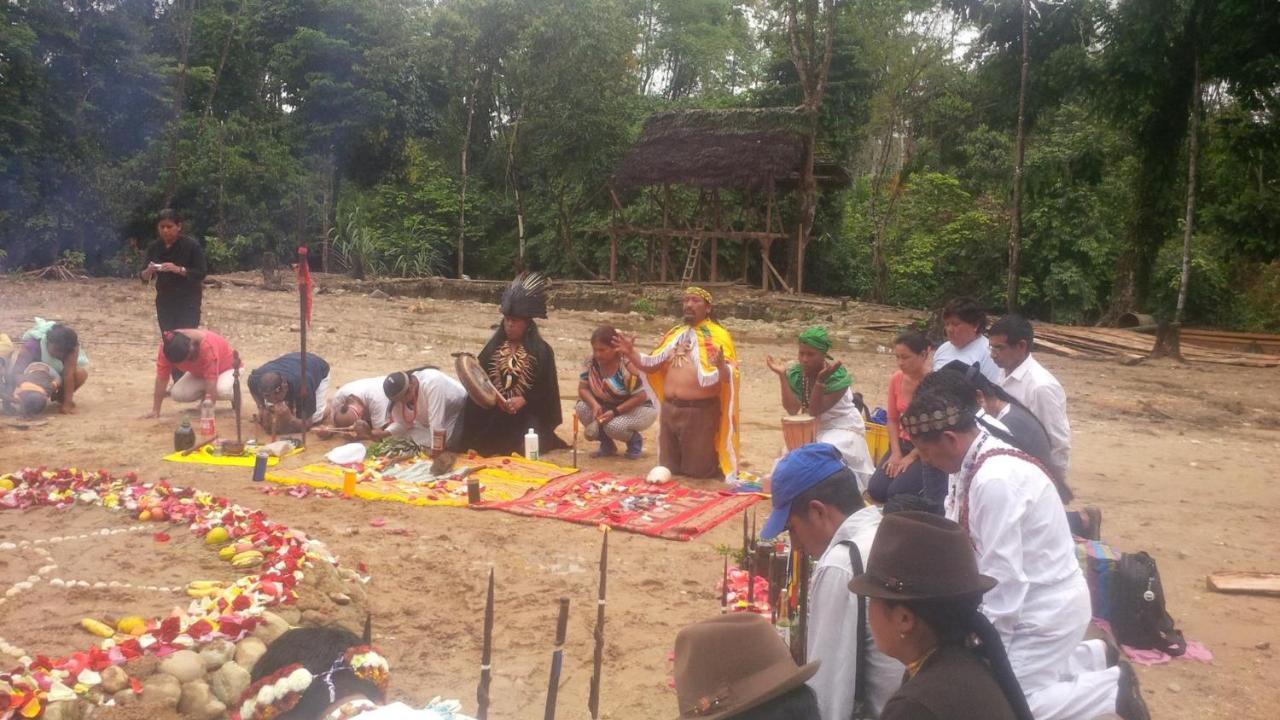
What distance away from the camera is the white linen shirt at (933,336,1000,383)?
21.9 ft

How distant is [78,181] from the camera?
26.1 m

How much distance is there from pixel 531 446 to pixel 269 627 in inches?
168

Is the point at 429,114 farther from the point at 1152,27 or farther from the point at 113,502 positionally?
the point at 113,502

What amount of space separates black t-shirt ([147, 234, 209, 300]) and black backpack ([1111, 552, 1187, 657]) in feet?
29.0

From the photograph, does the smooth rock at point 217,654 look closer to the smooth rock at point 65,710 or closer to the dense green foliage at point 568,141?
the smooth rock at point 65,710

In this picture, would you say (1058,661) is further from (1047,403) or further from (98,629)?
(98,629)

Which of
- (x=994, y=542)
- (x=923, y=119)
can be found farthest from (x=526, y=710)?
(x=923, y=119)

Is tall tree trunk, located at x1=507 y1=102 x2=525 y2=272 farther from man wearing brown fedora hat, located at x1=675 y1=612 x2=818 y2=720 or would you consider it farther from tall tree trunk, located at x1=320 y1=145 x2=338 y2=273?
man wearing brown fedora hat, located at x1=675 y1=612 x2=818 y2=720

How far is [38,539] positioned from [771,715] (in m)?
5.61

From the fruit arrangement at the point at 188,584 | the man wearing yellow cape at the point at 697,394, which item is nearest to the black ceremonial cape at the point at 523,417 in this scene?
the man wearing yellow cape at the point at 697,394

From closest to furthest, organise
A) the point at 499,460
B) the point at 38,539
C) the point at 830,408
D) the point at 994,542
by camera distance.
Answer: the point at 994,542
the point at 38,539
the point at 830,408
the point at 499,460

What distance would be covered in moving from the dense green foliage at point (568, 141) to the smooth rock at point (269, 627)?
17632 mm

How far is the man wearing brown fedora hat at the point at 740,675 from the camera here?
235cm

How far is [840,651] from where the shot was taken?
305 centimetres
